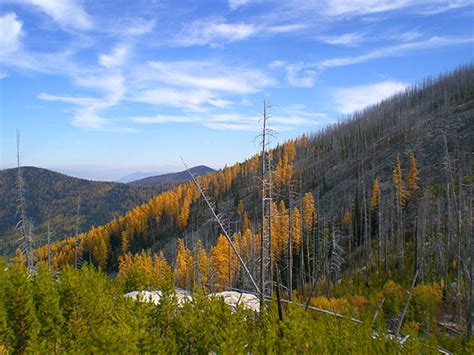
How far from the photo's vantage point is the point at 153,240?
113 metres

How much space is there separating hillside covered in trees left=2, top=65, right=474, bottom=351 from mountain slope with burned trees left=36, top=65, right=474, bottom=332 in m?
0.31

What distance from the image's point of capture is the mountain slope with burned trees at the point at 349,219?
35312mm

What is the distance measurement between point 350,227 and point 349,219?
6.16 metres

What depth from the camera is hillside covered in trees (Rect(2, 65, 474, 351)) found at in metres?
27.7

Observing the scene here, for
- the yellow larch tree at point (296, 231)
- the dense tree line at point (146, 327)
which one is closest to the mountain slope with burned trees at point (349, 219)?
the yellow larch tree at point (296, 231)

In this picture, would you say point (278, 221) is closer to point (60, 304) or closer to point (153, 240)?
point (60, 304)

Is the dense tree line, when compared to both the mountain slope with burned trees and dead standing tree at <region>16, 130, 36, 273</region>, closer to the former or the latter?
the mountain slope with burned trees

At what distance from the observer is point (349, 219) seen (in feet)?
217

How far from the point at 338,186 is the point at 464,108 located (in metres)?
44.9

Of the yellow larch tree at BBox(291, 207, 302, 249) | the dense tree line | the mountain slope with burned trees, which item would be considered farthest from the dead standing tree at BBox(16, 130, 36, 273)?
the yellow larch tree at BBox(291, 207, 302, 249)

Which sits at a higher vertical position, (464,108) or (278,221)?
(464,108)

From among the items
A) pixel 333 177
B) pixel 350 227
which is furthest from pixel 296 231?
pixel 333 177

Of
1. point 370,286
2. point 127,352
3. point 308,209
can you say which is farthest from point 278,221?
point 127,352

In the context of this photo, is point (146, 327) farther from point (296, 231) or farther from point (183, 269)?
point (183, 269)
